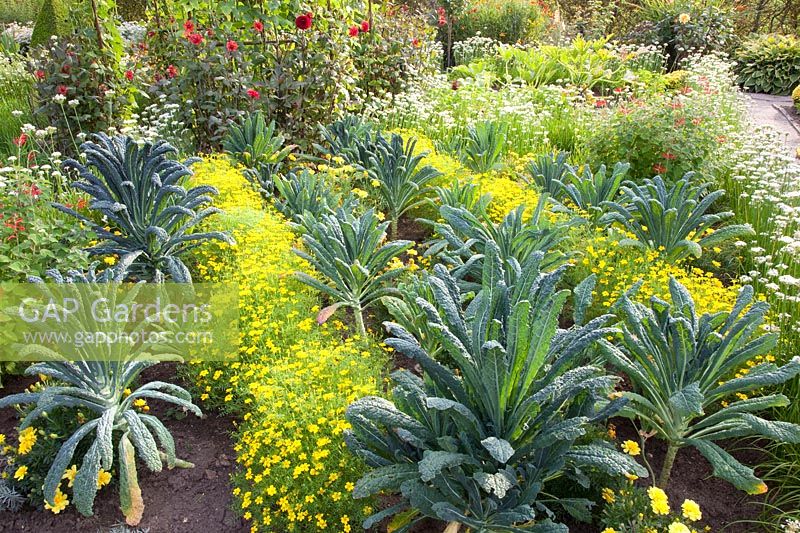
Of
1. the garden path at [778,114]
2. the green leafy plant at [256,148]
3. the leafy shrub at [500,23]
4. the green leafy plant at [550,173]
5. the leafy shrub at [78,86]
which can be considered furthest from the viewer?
the leafy shrub at [500,23]

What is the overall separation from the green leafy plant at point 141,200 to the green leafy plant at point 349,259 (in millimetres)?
608

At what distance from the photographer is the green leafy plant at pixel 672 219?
4.00 meters

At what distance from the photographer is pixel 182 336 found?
335 centimetres

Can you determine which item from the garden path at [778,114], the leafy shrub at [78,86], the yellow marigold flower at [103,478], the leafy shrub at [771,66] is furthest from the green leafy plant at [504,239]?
the leafy shrub at [771,66]

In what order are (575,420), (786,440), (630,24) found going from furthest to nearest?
1. (630,24)
2. (786,440)
3. (575,420)

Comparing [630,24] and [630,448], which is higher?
[630,24]

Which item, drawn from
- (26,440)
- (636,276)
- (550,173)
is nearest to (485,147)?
(550,173)

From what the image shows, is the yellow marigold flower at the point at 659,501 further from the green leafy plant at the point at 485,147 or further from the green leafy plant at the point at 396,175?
the green leafy plant at the point at 485,147

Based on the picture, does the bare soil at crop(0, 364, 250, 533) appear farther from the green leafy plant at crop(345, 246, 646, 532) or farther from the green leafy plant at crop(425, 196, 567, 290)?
the green leafy plant at crop(425, 196, 567, 290)

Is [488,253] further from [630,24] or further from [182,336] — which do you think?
[630,24]

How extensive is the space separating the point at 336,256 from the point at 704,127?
399cm

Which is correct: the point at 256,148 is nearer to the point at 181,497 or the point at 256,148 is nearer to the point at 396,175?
the point at 396,175

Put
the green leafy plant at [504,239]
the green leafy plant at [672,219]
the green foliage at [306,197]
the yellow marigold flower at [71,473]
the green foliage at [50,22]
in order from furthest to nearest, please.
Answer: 1. the green foliage at [50,22]
2. the green foliage at [306,197]
3. the green leafy plant at [672,219]
4. the green leafy plant at [504,239]
5. the yellow marigold flower at [71,473]

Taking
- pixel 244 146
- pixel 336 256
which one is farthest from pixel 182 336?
pixel 244 146
